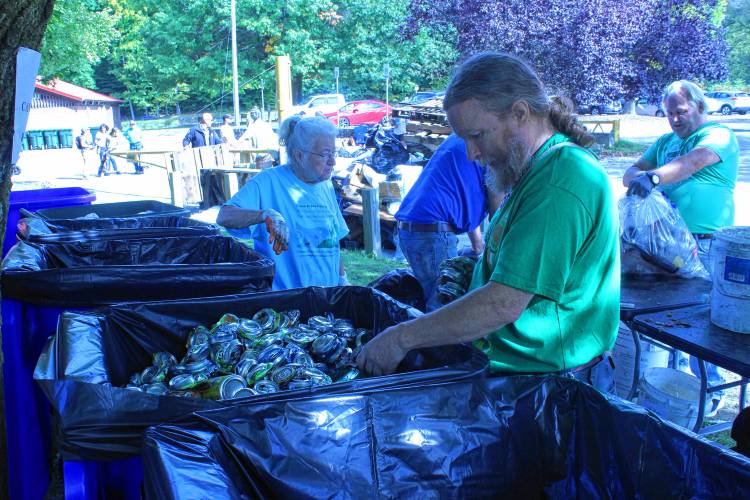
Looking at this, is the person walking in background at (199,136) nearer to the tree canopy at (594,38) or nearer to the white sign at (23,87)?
the tree canopy at (594,38)

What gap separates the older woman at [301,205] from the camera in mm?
3096

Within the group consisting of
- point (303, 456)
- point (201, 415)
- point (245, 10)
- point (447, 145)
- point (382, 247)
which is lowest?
point (382, 247)

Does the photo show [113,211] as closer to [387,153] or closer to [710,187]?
[710,187]

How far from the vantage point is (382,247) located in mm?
9055

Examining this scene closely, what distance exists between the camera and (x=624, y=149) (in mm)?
18891

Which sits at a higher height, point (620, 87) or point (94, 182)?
point (620, 87)

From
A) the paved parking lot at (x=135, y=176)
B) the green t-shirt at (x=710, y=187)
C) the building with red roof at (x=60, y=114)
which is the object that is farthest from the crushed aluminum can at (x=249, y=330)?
the building with red roof at (x=60, y=114)

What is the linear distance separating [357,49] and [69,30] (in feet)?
73.1

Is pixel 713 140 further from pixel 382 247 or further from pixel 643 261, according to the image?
pixel 382 247

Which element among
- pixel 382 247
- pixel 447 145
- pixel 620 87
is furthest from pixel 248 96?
pixel 447 145

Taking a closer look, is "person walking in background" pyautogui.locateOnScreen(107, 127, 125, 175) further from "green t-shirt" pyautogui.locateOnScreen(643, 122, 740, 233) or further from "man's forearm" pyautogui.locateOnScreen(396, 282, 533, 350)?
"man's forearm" pyautogui.locateOnScreen(396, 282, 533, 350)

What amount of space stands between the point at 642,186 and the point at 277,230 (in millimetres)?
1890

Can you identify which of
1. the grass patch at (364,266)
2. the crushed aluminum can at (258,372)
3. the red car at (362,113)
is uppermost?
the red car at (362,113)

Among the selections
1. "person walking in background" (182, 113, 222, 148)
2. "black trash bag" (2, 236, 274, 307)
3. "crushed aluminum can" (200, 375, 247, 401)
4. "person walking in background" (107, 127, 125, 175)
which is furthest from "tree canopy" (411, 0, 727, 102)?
"crushed aluminum can" (200, 375, 247, 401)
